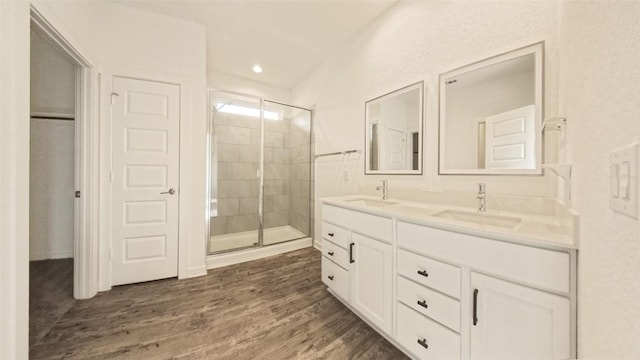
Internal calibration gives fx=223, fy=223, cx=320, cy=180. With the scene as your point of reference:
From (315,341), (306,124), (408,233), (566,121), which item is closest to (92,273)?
(315,341)

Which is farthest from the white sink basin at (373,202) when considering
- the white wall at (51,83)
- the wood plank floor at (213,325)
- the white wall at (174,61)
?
the white wall at (51,83)

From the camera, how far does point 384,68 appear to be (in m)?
2.18

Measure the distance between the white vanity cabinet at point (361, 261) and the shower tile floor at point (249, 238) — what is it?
4.81ft

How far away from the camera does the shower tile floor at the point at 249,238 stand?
295 centimetres

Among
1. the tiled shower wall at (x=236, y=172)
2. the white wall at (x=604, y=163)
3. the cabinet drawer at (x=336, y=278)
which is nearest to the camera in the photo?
the white wall at (x=604, y=163)

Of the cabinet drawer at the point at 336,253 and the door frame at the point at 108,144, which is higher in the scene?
the door frame at the point at 108,144

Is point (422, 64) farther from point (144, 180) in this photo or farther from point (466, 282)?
point (144, 180)

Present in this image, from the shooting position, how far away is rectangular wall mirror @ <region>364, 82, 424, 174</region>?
187 cm

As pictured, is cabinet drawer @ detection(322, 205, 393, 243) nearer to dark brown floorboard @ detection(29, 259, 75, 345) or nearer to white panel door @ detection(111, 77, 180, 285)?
white panel door @ detection(111, 77, 180, 285)

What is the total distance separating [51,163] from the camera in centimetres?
276

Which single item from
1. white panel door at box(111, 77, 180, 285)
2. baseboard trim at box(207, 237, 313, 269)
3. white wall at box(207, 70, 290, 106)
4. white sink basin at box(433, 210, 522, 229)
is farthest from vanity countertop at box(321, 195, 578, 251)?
white wall at box(207, 70, 290, 106)

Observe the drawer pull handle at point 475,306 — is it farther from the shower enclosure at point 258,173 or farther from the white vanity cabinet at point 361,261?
the shower enclosure at point 258,173

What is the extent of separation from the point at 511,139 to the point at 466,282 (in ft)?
3.10

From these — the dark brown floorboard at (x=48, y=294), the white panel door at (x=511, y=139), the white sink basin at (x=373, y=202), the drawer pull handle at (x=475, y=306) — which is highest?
the white panel door at (x=511, y=139)
